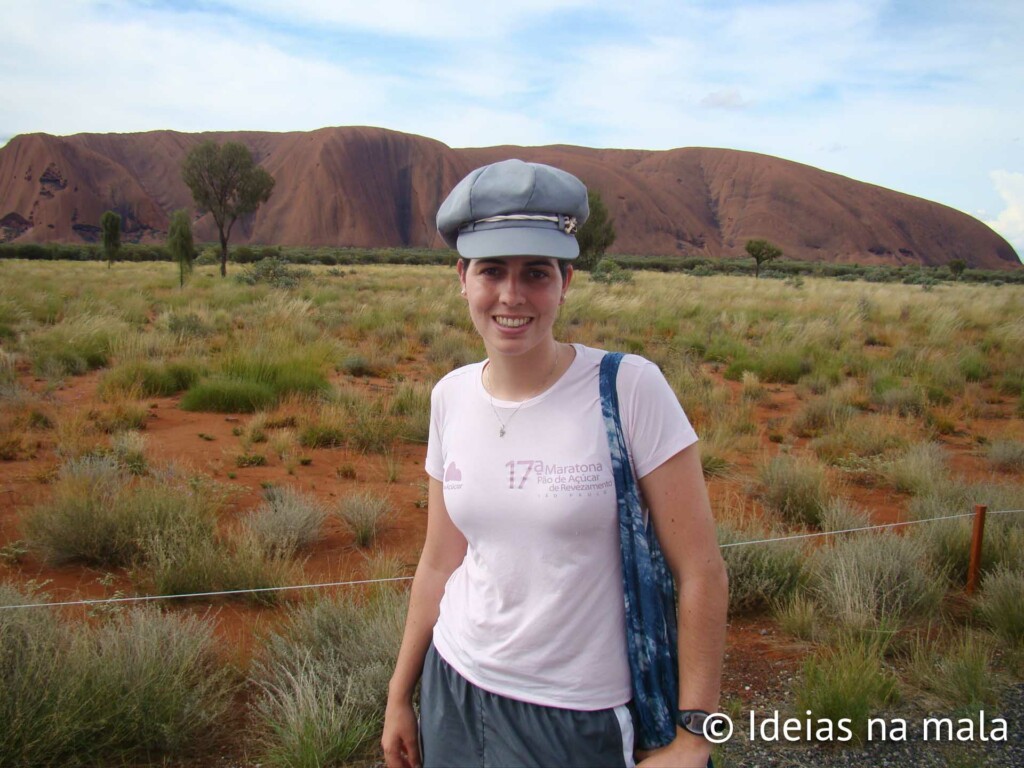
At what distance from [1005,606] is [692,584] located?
3.17 metres

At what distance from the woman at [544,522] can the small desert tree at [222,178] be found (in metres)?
30.9

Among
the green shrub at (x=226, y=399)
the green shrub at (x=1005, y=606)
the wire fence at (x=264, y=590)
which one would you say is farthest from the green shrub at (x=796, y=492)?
the green shrub at (x=226, y=399)

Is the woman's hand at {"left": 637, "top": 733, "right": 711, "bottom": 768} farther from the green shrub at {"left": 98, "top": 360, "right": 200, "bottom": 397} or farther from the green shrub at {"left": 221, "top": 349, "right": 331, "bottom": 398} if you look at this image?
the green shrub at {"left": 98, "top": 360, "right": 200, "bottom": 397}

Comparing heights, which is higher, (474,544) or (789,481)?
(474,544)

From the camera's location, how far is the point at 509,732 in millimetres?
1452

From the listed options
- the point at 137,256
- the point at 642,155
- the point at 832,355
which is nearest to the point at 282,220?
the point at 137,256

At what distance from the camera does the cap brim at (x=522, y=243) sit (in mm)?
1451

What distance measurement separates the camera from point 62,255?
53.0m

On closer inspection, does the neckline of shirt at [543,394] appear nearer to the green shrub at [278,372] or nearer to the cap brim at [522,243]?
the cap brim at [522,243]

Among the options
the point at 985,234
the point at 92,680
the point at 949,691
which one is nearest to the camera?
the point at 92,680

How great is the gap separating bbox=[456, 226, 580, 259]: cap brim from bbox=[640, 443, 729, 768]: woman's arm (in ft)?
1.48

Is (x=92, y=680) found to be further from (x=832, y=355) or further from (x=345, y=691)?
(x=832, y=355)

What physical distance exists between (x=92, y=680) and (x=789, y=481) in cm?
473

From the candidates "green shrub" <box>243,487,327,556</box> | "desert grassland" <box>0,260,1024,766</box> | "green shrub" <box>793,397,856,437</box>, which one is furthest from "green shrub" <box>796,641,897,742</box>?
"green shrub" <box>793,397,856,437</box>
